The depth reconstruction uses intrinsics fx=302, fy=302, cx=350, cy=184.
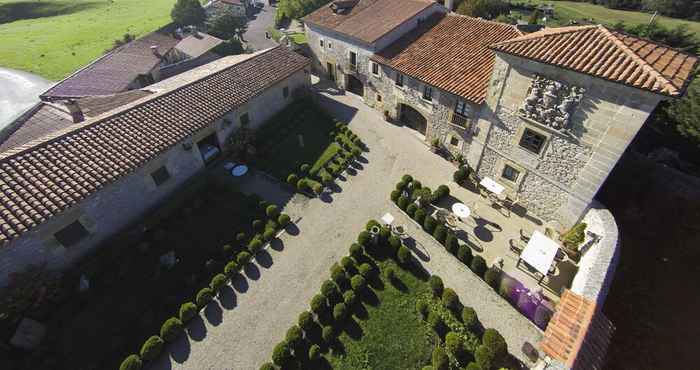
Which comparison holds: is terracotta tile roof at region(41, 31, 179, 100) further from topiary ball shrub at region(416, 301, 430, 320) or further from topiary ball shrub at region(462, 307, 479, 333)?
topiary ball shrub at region(462, 307, 479, 333)

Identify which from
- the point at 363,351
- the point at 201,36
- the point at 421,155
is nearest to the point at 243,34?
the point at 201,36

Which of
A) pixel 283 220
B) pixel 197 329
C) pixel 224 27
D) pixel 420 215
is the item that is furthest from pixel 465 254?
pixel 224 27

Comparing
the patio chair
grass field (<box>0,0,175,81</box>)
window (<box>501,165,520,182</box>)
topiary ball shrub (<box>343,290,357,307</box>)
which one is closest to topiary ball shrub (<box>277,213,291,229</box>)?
topiary ball shrub (<box>343,290,357,307</box>)

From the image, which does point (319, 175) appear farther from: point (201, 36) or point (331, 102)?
point (201, 36)

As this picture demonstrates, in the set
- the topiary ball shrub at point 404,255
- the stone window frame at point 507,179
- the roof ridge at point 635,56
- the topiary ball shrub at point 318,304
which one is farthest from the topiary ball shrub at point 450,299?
the roof ridge at point 635,56

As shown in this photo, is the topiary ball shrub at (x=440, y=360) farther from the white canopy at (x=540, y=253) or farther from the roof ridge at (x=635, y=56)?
the roof ridge at (x=635, y=56)

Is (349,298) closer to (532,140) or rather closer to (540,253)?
(540,253)
